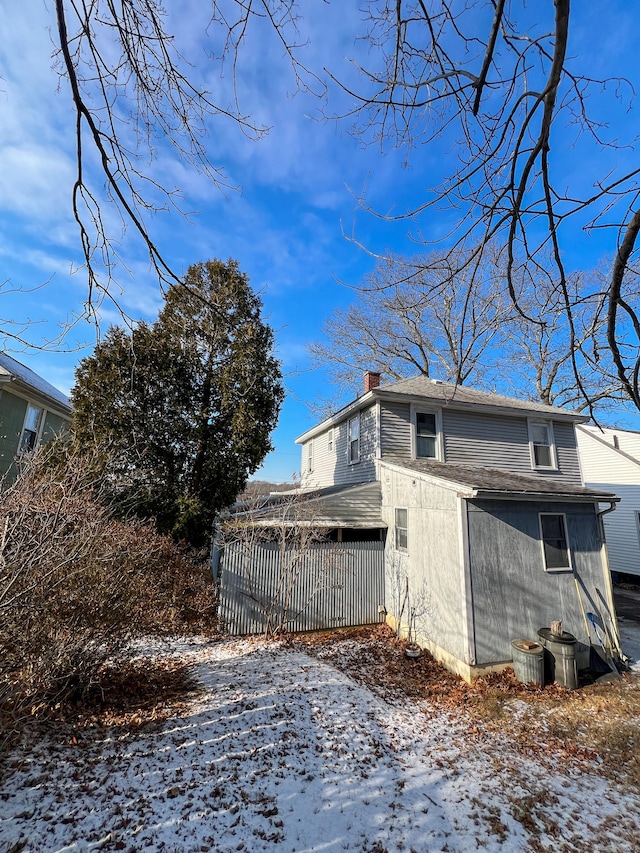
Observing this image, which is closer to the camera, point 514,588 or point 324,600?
point 514,588

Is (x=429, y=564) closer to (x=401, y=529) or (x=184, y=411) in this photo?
(x=401, y=529)

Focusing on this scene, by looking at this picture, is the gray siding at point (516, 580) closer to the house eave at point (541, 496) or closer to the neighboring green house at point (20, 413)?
the house eave at point (541, 496)

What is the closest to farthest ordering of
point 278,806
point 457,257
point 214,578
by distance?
point 457,257
point 278,806
point 214,578

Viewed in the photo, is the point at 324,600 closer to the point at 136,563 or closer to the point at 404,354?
the point at 136,563

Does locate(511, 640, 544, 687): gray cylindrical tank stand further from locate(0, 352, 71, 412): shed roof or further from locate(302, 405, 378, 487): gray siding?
locate(0, 352, 71, 412): shed roof

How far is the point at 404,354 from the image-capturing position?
21.3 metres

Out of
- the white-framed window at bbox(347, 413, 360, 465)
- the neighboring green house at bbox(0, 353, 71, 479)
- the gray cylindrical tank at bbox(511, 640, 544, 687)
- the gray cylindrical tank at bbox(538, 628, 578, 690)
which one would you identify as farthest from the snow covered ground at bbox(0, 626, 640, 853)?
the neighboring green house at bbox(0, 353, 71, 479)

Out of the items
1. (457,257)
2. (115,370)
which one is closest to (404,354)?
(115,370)

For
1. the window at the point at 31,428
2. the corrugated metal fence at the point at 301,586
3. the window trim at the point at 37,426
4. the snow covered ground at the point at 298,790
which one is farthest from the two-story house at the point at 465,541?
the window at the point at 31,428

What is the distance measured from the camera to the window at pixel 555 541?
781cm

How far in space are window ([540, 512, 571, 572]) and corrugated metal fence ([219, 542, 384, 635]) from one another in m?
3.84

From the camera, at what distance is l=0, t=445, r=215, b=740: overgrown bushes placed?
10.5ft

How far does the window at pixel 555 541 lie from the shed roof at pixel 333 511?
12.0ft

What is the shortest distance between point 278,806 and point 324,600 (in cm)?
560
